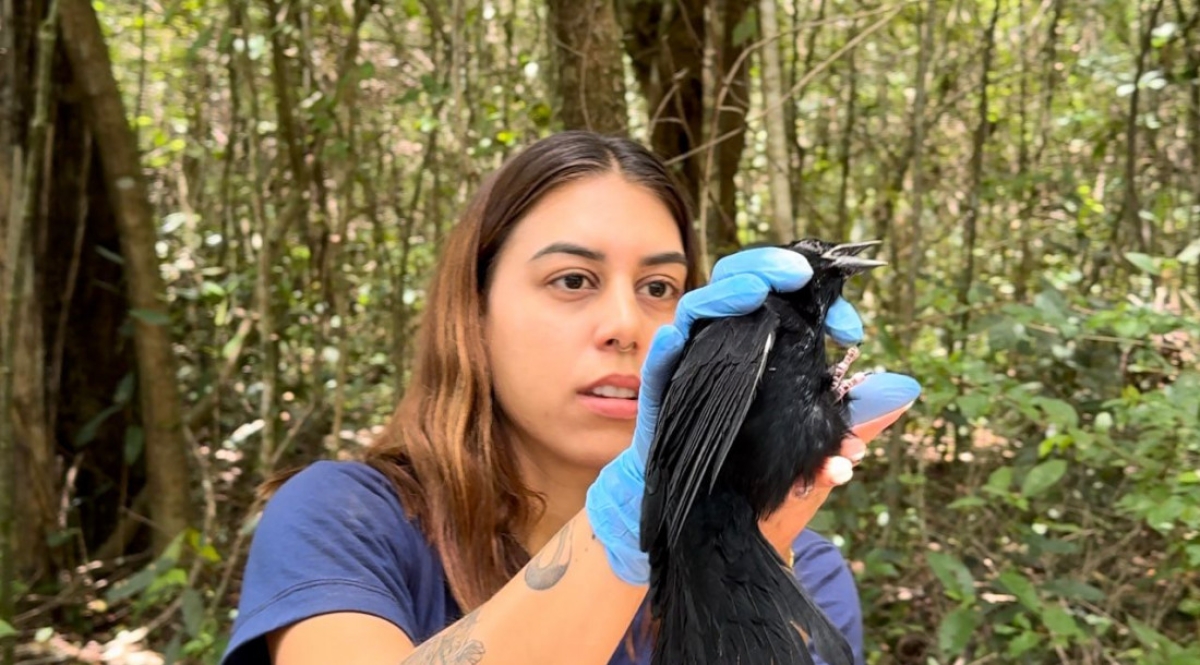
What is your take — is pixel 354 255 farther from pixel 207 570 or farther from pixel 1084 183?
pixel 1084 183

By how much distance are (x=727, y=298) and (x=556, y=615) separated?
1.49 ft

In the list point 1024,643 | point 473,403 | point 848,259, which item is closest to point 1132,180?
point 1024,643

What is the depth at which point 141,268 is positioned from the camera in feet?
11.6

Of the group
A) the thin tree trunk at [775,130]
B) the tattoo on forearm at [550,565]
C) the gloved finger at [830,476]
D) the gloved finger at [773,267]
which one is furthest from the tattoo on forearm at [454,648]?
the thin tree trunk at [775,130]

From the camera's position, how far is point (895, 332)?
346 cm

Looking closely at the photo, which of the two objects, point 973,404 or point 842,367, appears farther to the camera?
point 973,404

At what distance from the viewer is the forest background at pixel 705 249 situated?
9.64 feet

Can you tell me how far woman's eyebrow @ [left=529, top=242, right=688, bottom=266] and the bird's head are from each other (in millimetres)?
238

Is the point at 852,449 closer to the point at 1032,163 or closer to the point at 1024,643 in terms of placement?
the point at 1024,643

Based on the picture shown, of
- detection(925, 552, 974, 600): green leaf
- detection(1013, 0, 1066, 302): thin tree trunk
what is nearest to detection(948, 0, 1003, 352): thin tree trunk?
detection(1013, 0, 1066, 302): thin tree trunk

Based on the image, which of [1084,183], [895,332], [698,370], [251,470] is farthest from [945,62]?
[698,370]

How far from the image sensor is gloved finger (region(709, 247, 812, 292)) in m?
1.36

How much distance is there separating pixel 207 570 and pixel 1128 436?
10.3ft

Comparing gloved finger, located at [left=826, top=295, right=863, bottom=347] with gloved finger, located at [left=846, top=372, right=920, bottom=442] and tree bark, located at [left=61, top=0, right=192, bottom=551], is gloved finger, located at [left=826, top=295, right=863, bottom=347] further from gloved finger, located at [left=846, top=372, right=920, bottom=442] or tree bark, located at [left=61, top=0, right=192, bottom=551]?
tree bark, located at [left=61, top=0, right=192, bottom=551]
